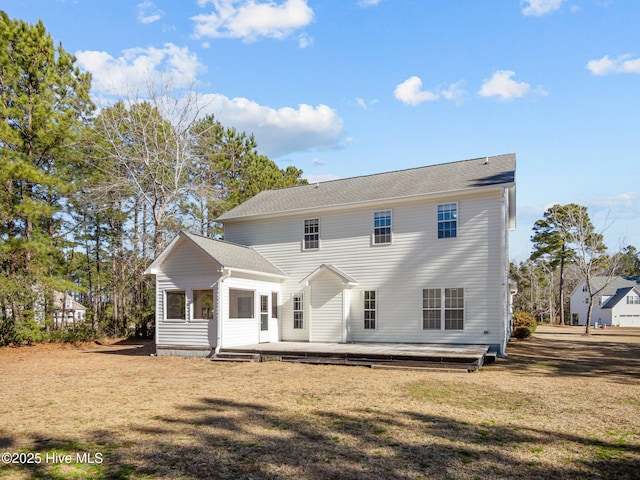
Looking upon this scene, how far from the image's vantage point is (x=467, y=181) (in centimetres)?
1592

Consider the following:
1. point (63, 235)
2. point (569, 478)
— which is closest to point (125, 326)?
point (63, 235)

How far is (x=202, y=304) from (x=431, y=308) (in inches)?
325

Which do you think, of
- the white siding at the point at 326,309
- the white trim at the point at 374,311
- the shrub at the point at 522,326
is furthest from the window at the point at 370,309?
the shrub at the point at 522,326

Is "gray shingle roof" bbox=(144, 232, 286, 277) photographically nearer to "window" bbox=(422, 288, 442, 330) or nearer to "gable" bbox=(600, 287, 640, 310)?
"window" bbox=(422, 288, 442, 330)

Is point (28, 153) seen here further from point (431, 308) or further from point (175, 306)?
point (431, 308)

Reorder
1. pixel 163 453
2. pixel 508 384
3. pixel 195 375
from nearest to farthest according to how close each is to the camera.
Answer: pixel 163 453 → pixel 508 384 → pixel 195 375

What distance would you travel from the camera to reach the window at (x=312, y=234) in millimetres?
17953

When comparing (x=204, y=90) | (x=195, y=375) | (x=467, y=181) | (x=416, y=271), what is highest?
(x=204, y=90)

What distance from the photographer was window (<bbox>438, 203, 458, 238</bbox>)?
15477 millimetres

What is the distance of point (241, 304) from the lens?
60.1 feet

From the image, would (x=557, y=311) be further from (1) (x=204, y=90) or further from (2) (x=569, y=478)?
(2) (x=569, y=478)

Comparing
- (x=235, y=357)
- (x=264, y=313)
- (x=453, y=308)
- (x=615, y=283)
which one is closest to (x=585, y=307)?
(x=615, y=283)

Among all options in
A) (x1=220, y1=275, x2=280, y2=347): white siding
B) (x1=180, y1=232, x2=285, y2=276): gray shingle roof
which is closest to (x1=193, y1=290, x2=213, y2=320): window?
(x1=220, y1=275, x2=280, y2=347): white siding

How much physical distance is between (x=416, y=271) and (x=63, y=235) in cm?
1811
